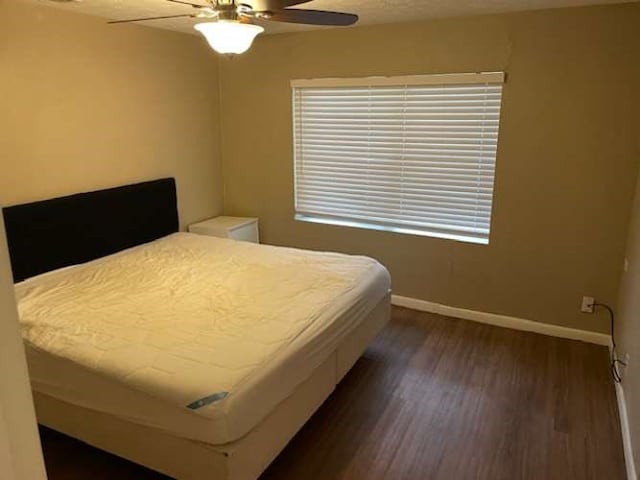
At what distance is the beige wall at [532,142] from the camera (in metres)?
3.28

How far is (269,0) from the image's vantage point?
2178 millimetres

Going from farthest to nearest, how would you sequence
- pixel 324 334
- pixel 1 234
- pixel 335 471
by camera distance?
1. pixel 324 334
2. pixel 335 471
3. pixel 1 234

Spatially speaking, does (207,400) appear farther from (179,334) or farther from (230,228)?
(230,228)

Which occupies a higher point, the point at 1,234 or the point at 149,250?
the point at 1,234

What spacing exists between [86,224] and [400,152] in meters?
2.56

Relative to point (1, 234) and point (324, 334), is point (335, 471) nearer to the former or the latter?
point (324, 334)

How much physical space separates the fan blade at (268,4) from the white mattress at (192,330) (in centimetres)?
Result: 154

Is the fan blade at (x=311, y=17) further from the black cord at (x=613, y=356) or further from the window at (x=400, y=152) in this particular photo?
the black cord at (x=613, y=356)

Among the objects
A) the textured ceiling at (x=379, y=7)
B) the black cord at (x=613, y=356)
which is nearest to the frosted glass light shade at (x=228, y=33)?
the textured ceiling at (x=379, y=7)

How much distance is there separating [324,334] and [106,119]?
253 centimetres

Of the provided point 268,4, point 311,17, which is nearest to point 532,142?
point 311,17

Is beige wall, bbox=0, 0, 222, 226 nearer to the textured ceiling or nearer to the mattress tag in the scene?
the textured ceiling

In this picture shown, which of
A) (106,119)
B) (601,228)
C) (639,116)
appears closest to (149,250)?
(106,119)

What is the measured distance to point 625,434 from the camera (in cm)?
257
